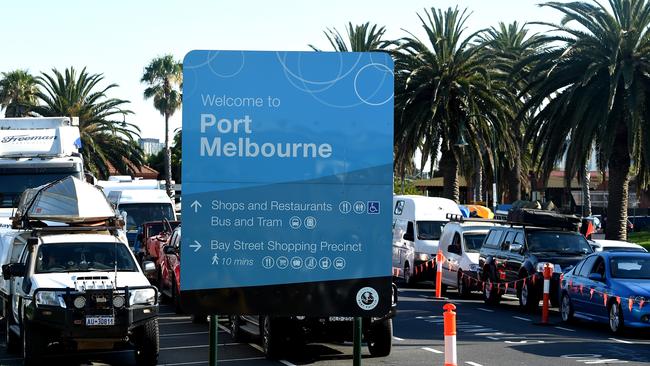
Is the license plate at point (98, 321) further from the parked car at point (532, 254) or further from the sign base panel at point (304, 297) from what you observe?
the parked car at point (532, 254)

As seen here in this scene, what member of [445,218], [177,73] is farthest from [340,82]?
[177,73]

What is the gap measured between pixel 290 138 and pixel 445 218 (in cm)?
2700

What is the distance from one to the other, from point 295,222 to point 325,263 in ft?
1.18

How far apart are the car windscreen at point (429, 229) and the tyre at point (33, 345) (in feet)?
65.1

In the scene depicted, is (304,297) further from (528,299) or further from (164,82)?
(164,82)

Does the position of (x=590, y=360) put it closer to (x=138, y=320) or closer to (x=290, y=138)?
(x=138, y=320)

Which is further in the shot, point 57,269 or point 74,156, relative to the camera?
point 74,156

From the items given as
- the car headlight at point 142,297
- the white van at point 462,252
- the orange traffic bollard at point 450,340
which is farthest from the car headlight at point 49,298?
the white van at point 462,252

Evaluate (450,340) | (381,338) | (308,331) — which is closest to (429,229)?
(381,338)

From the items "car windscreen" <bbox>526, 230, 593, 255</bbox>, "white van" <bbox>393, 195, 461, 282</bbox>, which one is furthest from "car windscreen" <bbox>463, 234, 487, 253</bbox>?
"car windscreen" <bbox>526, 230, 593, 255</bbox>

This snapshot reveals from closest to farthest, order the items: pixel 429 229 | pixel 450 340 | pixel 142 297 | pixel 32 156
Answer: pixel 450 340 < pixel 142 297 < pixel 32 156 < pixel 429 229

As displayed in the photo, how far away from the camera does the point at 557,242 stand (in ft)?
82.5

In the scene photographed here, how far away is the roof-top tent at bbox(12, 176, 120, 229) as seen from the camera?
17.2m

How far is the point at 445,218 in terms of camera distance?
113ft
